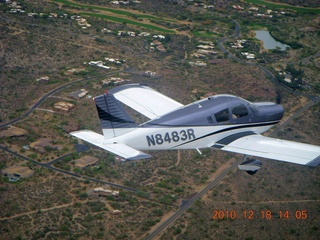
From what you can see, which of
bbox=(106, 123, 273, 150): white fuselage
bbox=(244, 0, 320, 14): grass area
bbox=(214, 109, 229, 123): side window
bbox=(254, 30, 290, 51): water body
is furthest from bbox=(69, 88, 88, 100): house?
bbox=(244, 0, 320, 14): grass area

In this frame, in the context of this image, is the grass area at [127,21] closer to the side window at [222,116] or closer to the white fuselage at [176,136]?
the side window at [222,116]

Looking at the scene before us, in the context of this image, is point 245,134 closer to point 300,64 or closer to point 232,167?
point 232,167

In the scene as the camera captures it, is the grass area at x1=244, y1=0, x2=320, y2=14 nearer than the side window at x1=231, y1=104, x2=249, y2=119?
No

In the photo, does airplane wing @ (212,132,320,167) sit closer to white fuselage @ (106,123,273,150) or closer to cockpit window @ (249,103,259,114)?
white fuselage @ (106,123,273,150)

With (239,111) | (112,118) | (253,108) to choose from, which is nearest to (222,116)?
(239,111)

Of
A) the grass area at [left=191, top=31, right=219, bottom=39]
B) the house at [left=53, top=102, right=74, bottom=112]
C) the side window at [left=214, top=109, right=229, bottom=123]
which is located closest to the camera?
the side window at [left=214, top=109, right=229, bottom=123]

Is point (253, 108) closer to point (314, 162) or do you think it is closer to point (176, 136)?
point (176, 136)
